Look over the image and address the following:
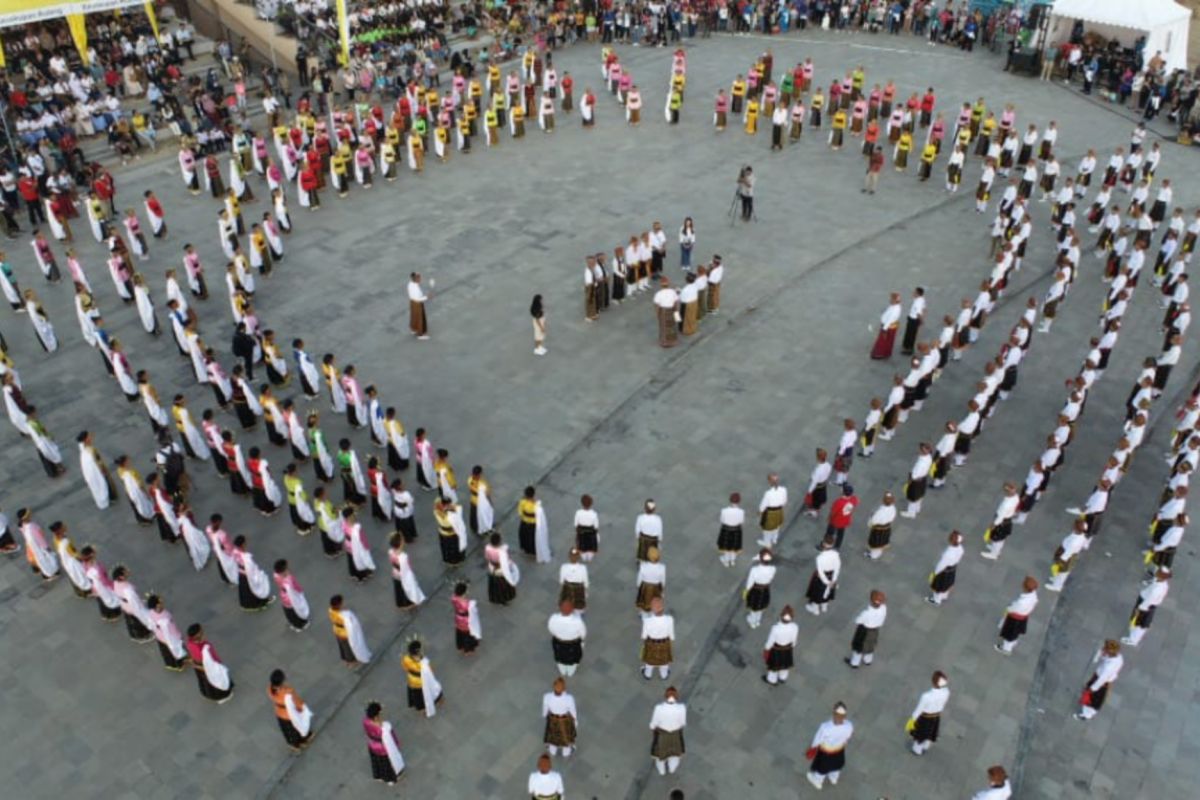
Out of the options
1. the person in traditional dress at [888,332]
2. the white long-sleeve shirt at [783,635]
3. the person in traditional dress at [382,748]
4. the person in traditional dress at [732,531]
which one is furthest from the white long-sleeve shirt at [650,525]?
the person in traditional dress at [888,332]

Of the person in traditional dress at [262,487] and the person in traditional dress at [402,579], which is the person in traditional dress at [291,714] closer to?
the person in traditional dress at [402,579]

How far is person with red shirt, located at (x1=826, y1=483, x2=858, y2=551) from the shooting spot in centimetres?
1123

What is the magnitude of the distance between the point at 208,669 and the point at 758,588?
5.88 metres

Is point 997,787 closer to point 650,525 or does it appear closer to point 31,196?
point 650,525

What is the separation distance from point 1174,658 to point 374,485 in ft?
31.5

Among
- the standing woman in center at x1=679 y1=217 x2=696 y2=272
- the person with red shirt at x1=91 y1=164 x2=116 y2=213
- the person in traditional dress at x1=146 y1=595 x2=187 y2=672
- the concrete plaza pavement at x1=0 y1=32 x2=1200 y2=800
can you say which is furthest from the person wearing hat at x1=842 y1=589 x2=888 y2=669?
the person with red shirt at x1=91 y1=164 x2=116 y2=213

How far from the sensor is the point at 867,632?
9984 mm

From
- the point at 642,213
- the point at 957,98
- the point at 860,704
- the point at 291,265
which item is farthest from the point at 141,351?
the point at 957,98

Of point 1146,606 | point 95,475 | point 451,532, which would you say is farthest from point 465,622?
point 1146,606

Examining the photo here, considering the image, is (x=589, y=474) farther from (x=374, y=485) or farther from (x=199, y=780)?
(x=199, y=780)

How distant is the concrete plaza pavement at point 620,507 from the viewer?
30.9ft

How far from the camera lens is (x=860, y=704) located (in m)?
9.89

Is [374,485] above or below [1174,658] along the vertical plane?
above

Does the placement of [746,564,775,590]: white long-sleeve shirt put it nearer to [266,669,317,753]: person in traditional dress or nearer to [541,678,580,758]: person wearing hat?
[541,678,580,758]: person wearing hat
